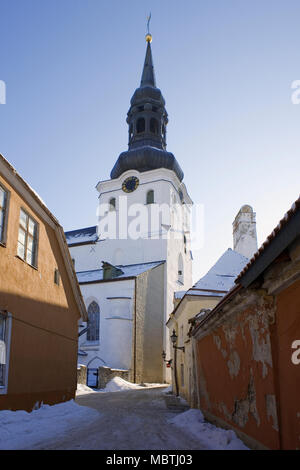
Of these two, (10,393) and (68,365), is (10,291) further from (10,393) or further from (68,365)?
(68,365)

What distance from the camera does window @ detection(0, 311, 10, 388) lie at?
986 centimetres

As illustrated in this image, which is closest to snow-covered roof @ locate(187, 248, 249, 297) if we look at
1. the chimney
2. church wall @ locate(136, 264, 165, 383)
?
the chimney

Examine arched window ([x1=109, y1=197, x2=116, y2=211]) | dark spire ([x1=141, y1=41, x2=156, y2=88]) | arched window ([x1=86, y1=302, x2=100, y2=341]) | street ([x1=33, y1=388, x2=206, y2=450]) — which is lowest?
street ([x1=33, y1=388, x2=206, y2=450])

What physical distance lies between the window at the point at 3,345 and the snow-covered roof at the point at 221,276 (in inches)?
337

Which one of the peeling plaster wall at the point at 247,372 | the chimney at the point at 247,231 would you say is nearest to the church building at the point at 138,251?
the chimney at the point at 247,231

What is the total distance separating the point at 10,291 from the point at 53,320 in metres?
3.43

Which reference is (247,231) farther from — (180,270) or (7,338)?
(180,270)

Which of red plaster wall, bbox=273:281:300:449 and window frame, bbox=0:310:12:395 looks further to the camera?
window frame, bbox=0:310:12:395

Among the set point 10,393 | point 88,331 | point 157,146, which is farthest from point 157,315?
point 10,393

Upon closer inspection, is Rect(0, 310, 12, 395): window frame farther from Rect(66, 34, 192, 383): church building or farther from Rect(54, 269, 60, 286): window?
Rect(66, 34, 192, 383): church building

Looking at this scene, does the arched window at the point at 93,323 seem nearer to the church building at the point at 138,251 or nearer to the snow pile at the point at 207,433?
the church building at the point at 138,251

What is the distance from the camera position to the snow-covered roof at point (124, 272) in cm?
3760

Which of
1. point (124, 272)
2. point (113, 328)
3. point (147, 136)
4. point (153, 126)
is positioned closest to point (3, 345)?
point (113, 328)
